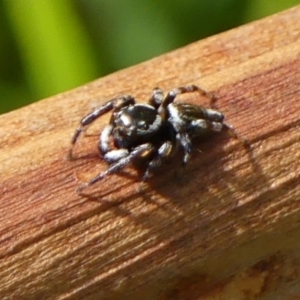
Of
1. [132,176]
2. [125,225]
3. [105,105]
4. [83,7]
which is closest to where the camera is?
[125,225]

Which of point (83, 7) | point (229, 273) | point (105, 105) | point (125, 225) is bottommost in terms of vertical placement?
point (229, 273)

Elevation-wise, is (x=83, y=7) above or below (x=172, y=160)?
above

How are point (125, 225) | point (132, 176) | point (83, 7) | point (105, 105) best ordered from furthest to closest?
1. point (83, 7)
2. point (105, 105)
3. point (132, 176)
4. point (125, 225)

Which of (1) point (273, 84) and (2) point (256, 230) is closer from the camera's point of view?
(2) point (256, 230)

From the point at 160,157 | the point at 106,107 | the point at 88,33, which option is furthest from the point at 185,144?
the point at 88,33

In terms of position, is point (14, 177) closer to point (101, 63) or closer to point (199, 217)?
point (199, 217)

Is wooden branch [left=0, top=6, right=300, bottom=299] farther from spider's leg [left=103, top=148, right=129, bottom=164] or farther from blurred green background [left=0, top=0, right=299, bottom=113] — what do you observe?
blurred green background [left=0, top=0, right=299, bottom=113]

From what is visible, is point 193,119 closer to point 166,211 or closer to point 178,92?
point 178,92

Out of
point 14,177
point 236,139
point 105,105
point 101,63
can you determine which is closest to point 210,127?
point 236,139
